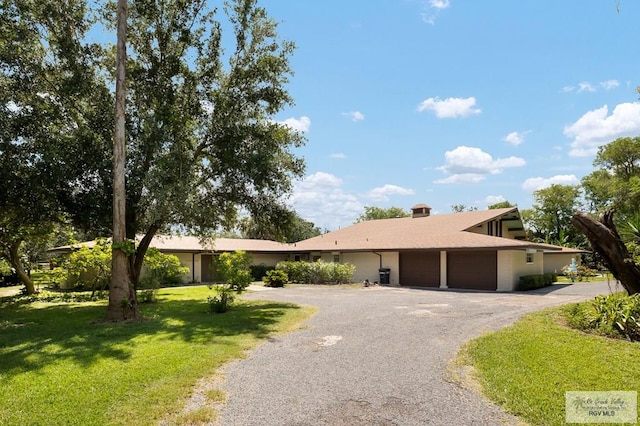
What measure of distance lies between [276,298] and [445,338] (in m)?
9.61

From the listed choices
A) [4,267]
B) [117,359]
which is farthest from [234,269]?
[4,267]

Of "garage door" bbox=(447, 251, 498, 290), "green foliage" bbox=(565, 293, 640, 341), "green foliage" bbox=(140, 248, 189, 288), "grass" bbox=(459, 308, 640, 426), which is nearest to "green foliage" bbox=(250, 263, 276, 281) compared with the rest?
"green foliage" bbox=(140, 248, 189, 288)

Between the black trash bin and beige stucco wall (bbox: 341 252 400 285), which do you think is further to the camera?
beige stucco wall (bbox: 341 252 400 285)

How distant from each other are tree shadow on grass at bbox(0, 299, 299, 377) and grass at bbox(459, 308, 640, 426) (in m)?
4.99

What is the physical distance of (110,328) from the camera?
10.4 meters

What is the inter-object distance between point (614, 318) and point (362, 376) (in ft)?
20.4

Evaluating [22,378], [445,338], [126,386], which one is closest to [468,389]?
[445,338]

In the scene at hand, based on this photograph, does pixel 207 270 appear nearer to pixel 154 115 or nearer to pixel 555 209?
pixel 154 115

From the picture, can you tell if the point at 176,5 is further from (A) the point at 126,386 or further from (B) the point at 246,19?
(A) the point at 126,386

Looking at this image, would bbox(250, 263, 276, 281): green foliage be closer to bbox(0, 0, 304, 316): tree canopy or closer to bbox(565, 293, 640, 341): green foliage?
bbox(0, 0, 304, 316): tree canopy

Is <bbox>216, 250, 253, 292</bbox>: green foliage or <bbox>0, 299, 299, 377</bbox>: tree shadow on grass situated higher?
<bbox>216, 250, 253, 292</bbox>: green foliage

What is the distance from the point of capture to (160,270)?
71.6 ft

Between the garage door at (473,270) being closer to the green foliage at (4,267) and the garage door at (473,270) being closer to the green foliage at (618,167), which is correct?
the green foliage at (618,167)

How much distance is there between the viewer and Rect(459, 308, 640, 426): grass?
5.03 meters
